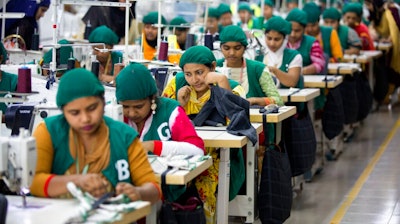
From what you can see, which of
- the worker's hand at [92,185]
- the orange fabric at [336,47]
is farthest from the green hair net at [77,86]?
the orange fabric at [336,47]

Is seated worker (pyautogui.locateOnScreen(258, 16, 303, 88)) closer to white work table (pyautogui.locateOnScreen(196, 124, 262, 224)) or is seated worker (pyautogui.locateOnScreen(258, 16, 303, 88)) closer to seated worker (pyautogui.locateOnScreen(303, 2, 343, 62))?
seated worker (pyautogui.locateOnScreen(303, 2, 343, 62))

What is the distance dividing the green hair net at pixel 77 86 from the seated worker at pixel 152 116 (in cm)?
73

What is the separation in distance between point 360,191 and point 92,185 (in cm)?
459

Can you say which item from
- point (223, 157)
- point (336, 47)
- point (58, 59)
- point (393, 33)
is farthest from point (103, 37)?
point (393, 33)

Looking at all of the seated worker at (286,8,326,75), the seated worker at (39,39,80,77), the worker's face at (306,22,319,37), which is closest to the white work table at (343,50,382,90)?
the worker's face at (306,22,319,37)

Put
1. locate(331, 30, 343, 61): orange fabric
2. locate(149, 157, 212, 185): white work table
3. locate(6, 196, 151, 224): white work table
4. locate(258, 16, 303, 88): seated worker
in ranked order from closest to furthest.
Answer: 1. locate(6, 196, 151, 224): white work table
2. locate(149, 157, 212, 185): white work table
3. locate(258, 16, 303, 88): seated worker
4. locate(331, 30, 343, 61): orange fabric

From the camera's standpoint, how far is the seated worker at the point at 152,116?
4.81m

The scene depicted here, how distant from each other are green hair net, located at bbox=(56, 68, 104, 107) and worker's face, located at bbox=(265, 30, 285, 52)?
14.7ft

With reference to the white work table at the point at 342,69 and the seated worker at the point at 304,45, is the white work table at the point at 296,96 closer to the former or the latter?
the seated worker at the point at 304,45

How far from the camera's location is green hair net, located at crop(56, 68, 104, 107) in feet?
13.2

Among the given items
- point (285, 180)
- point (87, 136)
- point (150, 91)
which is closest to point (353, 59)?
point (285, 180)

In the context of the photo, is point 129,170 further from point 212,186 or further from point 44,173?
point 212,186

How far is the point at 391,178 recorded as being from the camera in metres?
8.77

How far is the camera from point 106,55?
26.4 ft
